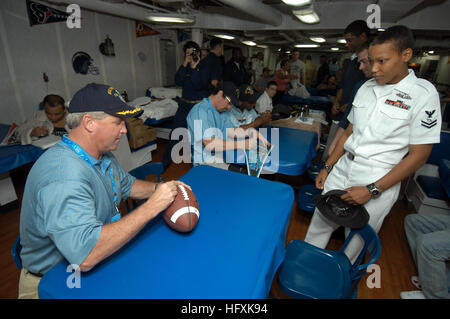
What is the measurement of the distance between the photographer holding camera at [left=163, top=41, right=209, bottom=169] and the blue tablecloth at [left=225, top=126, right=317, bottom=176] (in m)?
1.74

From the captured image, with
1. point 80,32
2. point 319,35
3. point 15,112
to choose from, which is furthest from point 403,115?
point 319,35

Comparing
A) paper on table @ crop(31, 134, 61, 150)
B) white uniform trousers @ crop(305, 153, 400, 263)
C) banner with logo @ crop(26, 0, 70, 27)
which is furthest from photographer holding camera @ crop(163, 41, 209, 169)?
white uniform trousers @ crop(305, 153, 400, 263)

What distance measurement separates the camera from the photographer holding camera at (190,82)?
4.29m

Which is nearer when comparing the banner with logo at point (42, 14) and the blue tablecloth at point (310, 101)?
the banner with logo at point (42, 14)

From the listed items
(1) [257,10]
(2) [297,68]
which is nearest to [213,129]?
(1) [257,10]

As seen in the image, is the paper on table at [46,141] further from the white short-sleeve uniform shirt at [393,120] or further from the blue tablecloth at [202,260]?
the white short-sleeve uniform shirt at [393,120]

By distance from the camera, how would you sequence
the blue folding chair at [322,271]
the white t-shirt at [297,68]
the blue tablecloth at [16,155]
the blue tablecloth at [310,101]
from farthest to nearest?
the blue tablecloth at [310,101], the white t-shirt at [297,68], the blue tablecloth at [16,155], the blue folding chair at [322,271]

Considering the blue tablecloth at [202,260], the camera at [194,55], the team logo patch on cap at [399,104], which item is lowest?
the blue tablecloth at [202,260]

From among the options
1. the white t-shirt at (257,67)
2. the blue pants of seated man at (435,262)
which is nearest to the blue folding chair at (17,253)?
the blue pants of seated man at (435,262)

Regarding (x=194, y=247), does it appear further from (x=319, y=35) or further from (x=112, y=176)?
(x=319, y=35)

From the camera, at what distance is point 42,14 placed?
4.31m

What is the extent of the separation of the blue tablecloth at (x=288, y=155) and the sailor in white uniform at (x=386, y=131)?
20.1 inches

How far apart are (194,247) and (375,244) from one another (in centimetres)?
110
